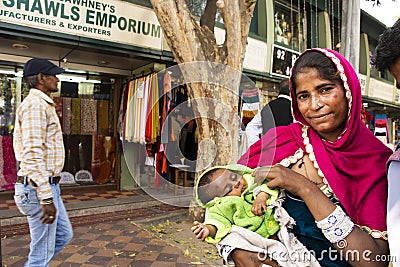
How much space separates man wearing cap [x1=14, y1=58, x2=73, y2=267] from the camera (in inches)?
95.7

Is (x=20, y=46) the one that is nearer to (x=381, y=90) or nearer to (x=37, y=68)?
(x=37, y=68)

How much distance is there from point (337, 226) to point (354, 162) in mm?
247

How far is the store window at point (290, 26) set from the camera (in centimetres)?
869

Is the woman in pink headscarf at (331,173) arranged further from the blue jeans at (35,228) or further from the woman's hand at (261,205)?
the blue jeans at (35,228)

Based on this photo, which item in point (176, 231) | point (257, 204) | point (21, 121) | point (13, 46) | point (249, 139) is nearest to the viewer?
point (257, 204)

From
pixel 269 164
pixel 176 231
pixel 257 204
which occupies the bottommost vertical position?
pixel 176 231

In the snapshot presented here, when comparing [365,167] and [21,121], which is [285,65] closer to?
[21,121]

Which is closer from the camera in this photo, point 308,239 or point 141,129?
point 308,239

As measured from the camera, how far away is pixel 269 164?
1323 mm

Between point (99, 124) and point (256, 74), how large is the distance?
361 centimetres

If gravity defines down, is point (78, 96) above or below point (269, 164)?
above

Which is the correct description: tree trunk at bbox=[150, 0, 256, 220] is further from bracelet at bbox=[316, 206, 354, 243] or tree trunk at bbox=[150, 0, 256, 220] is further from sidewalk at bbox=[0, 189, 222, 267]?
bracelet at bbox=[316, 206, 354, 243]

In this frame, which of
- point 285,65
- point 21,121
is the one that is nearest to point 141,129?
point 21,121

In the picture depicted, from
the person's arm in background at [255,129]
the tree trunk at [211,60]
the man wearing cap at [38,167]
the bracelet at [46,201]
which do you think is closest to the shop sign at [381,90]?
the tree trunk at [211,60]
